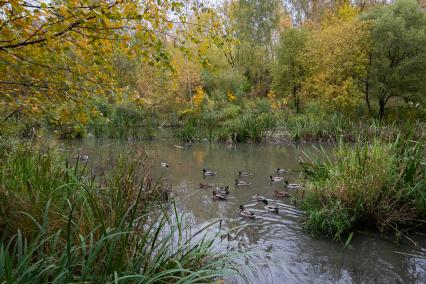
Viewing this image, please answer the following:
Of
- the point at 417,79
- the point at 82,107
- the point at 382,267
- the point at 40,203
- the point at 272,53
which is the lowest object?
the point at 382,267

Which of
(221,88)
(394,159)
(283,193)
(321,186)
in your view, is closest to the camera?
(394,159)

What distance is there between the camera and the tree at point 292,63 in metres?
24.6

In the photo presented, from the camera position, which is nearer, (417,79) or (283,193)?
(283,193)

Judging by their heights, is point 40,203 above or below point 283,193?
above

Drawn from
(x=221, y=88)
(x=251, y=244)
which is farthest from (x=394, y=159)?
(x=221, y=88)

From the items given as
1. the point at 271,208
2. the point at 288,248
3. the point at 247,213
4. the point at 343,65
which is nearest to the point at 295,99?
the point at 343,65

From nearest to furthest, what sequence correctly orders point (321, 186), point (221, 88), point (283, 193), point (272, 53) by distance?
1. point (321, 186)
2. point (283, 193)
3. point (221, 88)
4. point (272, 53)

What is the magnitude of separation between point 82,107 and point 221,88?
24869 millimetres

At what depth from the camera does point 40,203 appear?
2.95 m

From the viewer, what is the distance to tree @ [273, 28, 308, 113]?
2458 cm

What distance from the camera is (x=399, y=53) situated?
2020cm

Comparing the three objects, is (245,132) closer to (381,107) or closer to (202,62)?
(381,107)

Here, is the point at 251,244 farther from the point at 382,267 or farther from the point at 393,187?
the point at 393,187

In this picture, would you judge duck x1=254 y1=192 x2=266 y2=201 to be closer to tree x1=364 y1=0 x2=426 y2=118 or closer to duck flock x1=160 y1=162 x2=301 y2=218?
duck flock x1=160 y1=162 x2=301 y2=218
